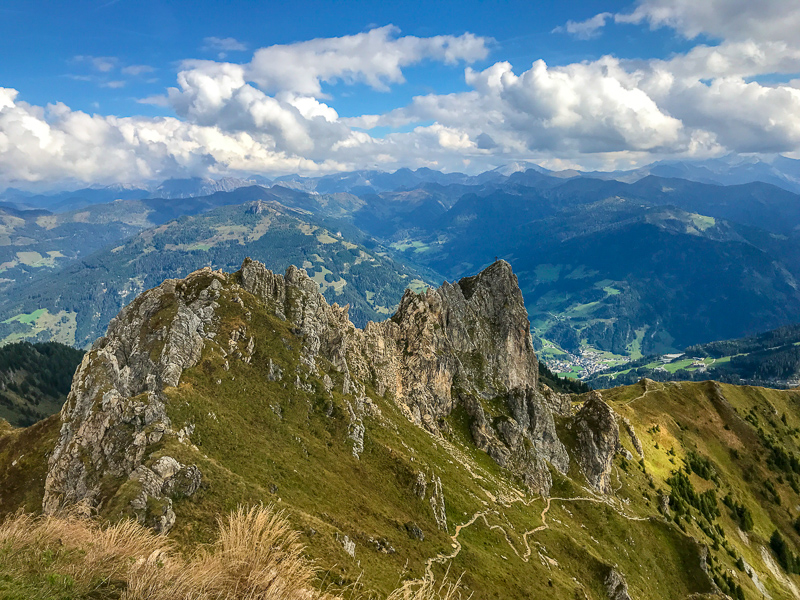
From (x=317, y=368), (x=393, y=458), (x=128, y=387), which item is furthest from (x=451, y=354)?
(x=128, y=387)

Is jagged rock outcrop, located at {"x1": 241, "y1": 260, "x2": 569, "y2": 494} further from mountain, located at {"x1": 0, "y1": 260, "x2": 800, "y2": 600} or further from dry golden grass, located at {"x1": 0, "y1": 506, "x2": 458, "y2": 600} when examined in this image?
dry golden grass, located at {"x1": 0, "y1": 506, "x2": 458, "y2": 600}

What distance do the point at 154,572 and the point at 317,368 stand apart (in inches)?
3079

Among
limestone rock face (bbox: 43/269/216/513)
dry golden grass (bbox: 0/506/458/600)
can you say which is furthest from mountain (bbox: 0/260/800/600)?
limestone rock face (bbox: 43/269/216/513)

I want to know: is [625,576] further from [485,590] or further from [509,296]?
[509,296]

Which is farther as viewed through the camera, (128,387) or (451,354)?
(451,354)

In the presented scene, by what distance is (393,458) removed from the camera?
8219 centimetres

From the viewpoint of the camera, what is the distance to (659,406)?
170m

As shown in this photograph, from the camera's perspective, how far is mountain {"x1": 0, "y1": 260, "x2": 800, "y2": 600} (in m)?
56.3

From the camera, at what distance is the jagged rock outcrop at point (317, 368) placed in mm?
59531

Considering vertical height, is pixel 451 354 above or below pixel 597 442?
above

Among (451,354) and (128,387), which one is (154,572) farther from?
(451,354)

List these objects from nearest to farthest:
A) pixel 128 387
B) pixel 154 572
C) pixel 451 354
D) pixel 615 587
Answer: pixel 154 572 → pixel 128 387 → pixel 615 587 → pixel 451 354

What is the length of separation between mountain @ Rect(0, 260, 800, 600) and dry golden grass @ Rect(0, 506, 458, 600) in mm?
184

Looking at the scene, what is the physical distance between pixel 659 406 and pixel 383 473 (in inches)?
5523
